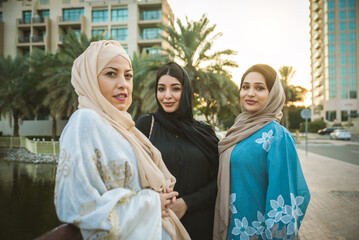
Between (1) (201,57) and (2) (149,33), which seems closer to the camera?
(1) (201,57)

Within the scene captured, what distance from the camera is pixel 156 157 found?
61.1 inches

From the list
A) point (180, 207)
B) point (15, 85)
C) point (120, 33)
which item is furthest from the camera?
point (120, 33)

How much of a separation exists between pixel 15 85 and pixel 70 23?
13.5 m

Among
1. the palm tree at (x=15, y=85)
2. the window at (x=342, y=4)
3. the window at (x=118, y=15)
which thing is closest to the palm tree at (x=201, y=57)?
the palm tree at (x=15, y=85)

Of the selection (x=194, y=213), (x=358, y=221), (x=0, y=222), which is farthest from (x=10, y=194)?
(x=358, y=221)

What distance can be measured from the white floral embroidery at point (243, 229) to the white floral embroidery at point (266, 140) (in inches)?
24.6

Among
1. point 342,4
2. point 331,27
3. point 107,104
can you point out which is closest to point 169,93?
point 107,104

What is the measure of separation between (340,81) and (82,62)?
2501 inches

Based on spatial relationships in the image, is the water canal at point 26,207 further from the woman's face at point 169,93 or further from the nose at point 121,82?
the nose at point 121,82

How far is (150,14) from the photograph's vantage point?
31.2m

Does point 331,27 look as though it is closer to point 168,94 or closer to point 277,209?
point 168,94

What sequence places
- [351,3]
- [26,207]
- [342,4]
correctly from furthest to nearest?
[342,4] → [351,3] → [26,207]

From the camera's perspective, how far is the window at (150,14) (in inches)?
1214

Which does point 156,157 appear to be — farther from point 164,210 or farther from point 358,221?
point 358,221
